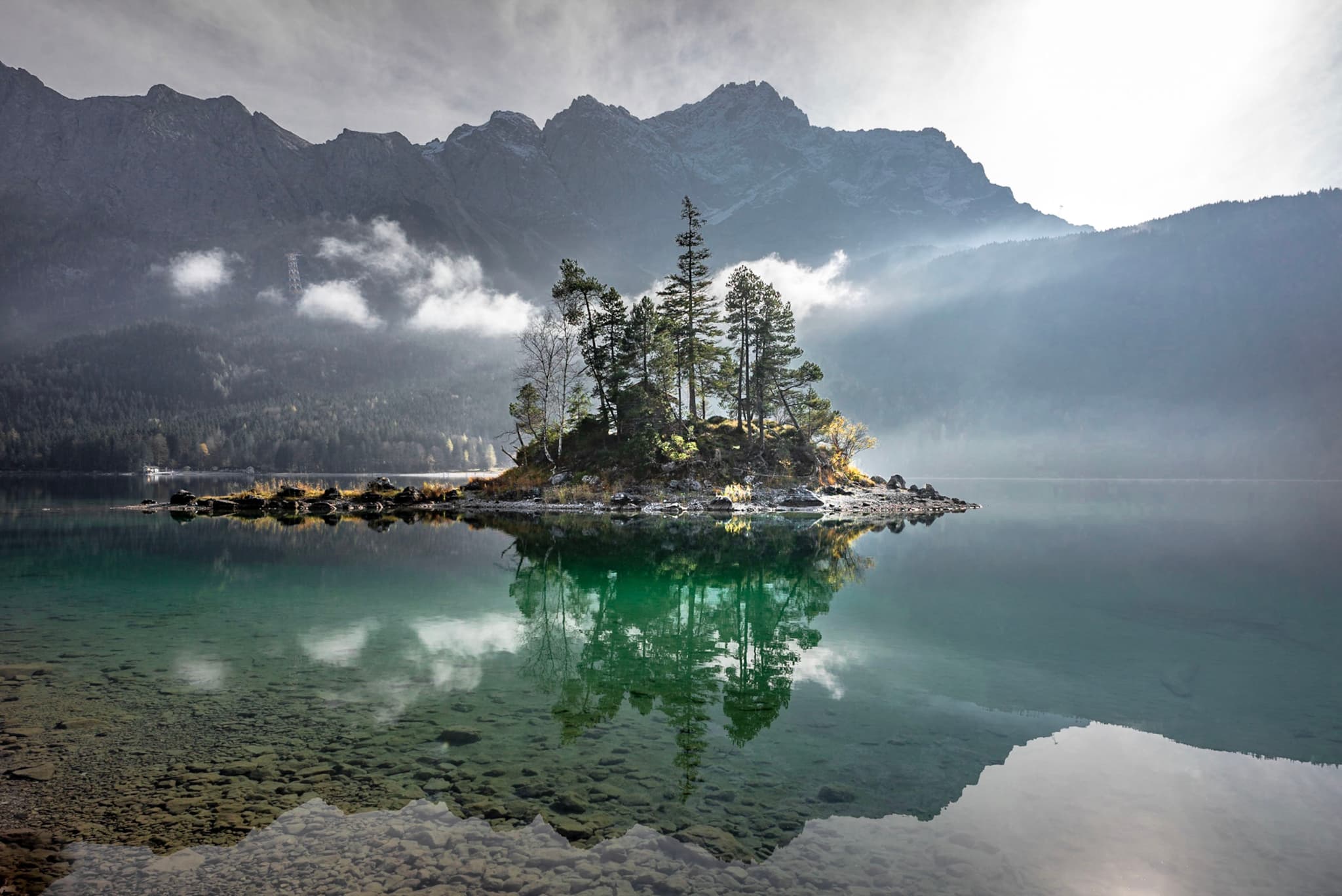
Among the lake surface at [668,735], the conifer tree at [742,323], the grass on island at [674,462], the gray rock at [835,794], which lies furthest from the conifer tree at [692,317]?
the gray rock at [835,794]

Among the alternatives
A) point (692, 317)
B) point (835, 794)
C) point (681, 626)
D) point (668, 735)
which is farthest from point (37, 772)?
point (692, 317)

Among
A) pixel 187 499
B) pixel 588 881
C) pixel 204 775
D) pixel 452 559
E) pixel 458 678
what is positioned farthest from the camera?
pixel 187 499

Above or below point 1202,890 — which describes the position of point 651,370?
above

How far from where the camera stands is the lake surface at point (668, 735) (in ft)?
20.4

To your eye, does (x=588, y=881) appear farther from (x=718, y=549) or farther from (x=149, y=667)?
(x=718, y=549)

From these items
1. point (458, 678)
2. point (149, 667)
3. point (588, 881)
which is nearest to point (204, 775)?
point (458, 678)

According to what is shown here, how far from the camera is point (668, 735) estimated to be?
9.52 meters

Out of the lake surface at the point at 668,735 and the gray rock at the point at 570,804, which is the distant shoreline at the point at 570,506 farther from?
the gray rock at the point at 570,804

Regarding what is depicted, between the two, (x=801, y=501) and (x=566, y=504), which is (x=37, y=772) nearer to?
(x=566, y=504)

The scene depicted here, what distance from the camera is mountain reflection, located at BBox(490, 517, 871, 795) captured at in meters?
10.9

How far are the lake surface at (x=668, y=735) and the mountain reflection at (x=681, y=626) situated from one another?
0.13m

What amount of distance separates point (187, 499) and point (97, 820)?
64.9m

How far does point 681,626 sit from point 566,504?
43.5 meters

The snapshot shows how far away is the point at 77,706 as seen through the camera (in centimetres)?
1022
